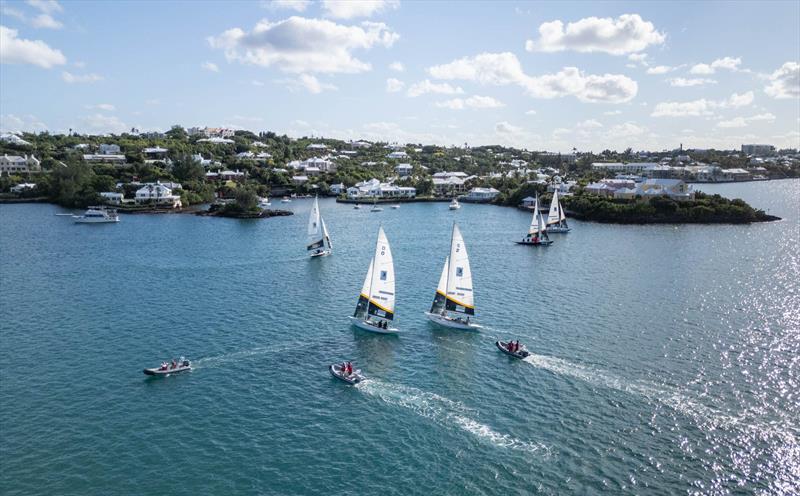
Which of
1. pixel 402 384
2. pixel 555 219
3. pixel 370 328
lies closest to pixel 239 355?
pixel 370 328

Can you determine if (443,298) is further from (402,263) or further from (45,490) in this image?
(45,490)

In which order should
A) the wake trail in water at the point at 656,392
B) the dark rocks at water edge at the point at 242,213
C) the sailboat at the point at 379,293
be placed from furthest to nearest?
the dark rocks at water edge at the point at 242,213, the sailboat at the point at 379,293, the wake trail in water at the point at 656,392

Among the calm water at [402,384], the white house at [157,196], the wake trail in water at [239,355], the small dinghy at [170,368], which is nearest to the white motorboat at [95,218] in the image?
the white house at [157,196]

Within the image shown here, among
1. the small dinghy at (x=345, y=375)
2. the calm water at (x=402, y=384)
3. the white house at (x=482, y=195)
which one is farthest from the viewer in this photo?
the white house at (x=482, y=195)

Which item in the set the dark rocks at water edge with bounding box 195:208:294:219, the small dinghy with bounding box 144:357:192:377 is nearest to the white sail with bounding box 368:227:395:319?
the small dinghy with bounding box 144:357:192:377

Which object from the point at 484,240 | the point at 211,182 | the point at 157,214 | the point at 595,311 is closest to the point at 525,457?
the point at 595,311

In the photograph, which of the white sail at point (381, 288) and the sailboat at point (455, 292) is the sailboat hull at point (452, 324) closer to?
the sailboat at point (455, 292)
